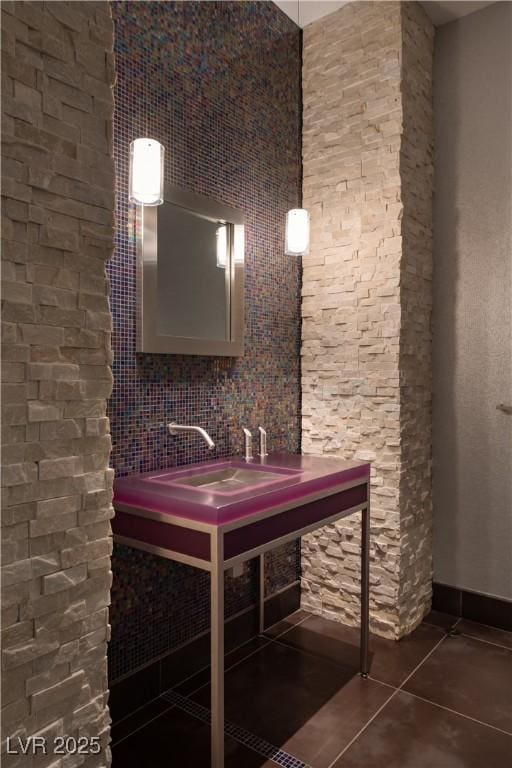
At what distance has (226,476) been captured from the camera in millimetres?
2084

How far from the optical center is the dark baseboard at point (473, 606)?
2.50 m

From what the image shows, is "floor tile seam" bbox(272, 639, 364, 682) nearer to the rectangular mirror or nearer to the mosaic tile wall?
the mosaic tile wall

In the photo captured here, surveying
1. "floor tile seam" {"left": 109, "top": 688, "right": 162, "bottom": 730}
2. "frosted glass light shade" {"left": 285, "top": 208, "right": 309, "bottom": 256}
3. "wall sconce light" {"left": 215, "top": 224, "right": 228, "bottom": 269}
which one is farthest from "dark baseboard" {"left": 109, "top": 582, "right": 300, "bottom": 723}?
"frosted glass light shade" {"left": 285, "top": 208, "right": 309, "bottom": 256}

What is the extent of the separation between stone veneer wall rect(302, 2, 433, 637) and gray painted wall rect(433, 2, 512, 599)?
9cm

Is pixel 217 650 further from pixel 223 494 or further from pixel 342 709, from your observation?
pixel 342 709

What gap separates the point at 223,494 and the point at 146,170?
3.52 feet

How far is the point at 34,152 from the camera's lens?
3.66 ft

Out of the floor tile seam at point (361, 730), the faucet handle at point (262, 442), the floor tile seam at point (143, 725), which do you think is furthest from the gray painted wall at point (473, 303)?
the floor tile seam at point (143, 725)

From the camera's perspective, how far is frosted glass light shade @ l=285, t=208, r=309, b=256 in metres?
2.37

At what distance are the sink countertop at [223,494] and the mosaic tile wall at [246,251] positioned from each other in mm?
148

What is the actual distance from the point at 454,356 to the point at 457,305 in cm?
25

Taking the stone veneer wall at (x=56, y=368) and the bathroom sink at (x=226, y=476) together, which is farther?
the bathroom sink at (x=226, y=476)

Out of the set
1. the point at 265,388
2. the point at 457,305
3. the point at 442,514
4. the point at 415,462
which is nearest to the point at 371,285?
the point at 457,305

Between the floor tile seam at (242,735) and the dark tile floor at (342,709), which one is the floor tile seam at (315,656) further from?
the floor tile seam at (242,735)
